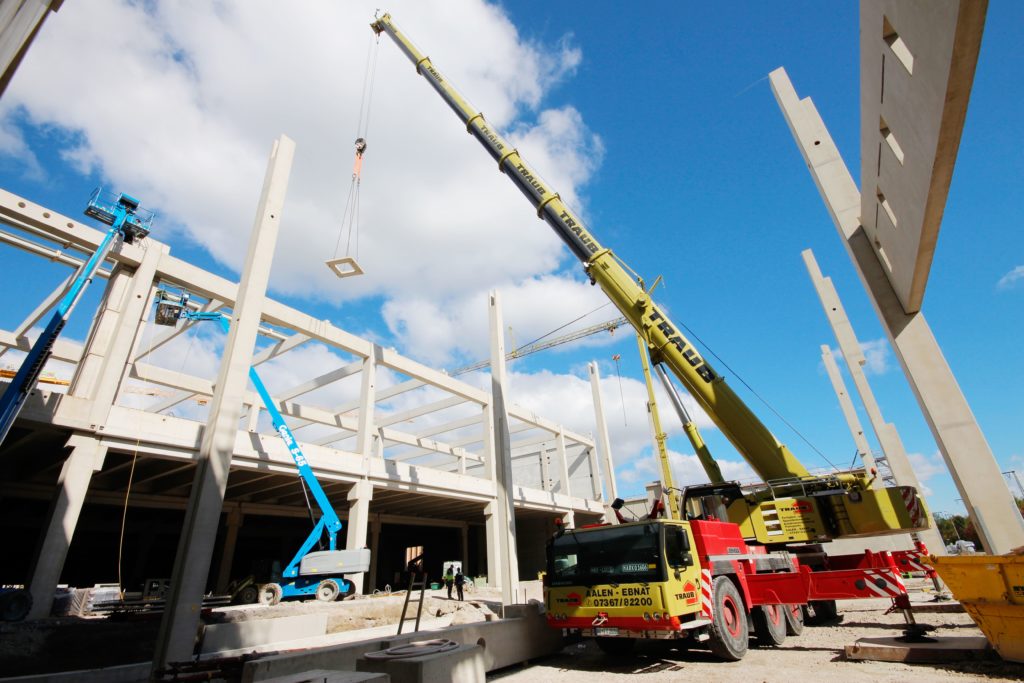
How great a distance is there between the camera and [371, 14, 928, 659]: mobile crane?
6.87 meters

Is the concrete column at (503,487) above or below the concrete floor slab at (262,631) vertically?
above

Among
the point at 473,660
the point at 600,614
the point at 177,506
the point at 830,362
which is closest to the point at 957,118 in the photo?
the point at 473,660

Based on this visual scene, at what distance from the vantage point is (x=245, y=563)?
21.4 m

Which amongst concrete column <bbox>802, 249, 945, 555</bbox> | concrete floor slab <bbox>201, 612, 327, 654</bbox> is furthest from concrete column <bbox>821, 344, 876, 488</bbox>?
concrete floor slab <bbox>201, 612, 327, 654</bbox>

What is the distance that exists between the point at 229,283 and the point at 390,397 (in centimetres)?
893

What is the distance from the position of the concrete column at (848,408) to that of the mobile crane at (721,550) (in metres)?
12.3

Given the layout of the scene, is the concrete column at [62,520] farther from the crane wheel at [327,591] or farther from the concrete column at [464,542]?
the concrete column at [464,542]

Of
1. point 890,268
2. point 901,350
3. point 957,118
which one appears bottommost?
point 901,350

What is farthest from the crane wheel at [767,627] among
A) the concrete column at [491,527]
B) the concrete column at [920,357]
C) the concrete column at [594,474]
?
the concrete column at [594,474]

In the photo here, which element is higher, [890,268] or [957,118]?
[890,268]

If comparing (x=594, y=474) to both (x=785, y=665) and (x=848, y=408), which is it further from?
(x=785, y=665)

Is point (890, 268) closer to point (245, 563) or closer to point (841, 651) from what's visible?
point (841, 651)

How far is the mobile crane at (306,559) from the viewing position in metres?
13.3

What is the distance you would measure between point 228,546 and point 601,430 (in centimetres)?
2025
